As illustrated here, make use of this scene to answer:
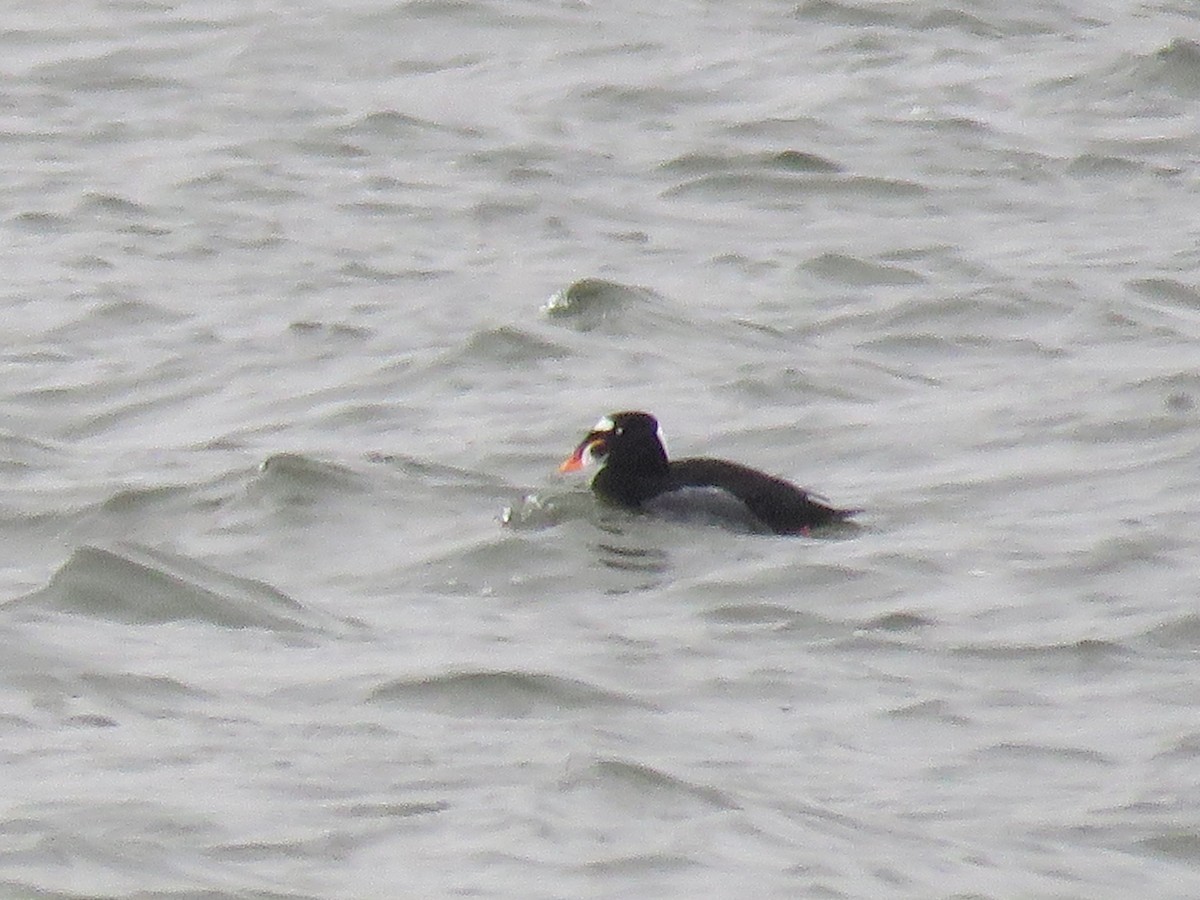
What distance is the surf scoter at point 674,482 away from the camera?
1089 cm

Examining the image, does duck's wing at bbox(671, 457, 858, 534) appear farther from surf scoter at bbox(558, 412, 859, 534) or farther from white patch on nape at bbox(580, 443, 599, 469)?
white patch on nape at bbox(580, 443, 599, 469)

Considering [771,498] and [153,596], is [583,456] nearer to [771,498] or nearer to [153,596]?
[771,498]

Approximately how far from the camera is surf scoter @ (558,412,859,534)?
10.9m

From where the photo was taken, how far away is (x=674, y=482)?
11242 millimetres

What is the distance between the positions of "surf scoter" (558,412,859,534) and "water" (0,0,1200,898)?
0.47ft

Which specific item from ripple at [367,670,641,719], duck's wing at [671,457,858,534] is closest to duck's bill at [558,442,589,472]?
Result: duck's wing at [671,457,858,534]

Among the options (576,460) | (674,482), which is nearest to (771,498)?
(674,482)

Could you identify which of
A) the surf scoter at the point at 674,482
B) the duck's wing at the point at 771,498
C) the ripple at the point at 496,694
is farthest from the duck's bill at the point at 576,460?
the ripple at the point at 496,694

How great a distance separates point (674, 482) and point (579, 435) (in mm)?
1081

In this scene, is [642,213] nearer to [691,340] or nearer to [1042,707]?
[691,340]

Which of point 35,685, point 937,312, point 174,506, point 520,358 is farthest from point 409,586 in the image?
point 937,312

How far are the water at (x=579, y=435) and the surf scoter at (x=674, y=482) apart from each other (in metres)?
0.14

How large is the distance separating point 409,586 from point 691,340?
3.55 meters

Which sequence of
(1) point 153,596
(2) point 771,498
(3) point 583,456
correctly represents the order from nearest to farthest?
1. (1) point 153,596
2. (2) point 771,498
3. (3) point 583,456
